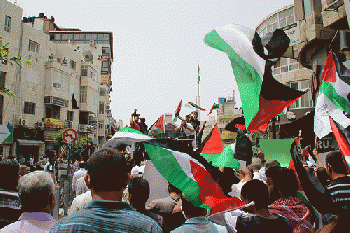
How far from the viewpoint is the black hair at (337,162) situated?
3.49 meters

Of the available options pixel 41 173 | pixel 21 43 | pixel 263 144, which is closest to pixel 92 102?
pixel 21 43

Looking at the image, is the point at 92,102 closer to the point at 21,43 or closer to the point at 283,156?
the point at 21,43

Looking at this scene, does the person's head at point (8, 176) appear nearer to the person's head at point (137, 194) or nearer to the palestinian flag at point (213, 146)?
the person's head at point (137, 194)

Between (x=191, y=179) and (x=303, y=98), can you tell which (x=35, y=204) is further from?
(x=303, y=98)

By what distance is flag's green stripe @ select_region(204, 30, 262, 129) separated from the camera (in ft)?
11.7

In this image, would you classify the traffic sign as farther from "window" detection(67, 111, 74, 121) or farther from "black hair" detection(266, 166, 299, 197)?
"window" detection(67, 111, 74, 121)

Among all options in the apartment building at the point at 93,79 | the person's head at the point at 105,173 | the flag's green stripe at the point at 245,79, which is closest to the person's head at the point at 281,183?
the flag's green stripe at the point at 245,79

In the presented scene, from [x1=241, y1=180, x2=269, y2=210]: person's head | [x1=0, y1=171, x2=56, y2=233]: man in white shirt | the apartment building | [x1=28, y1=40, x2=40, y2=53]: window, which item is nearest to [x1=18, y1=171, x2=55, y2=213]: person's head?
[x1=0, y1=171, x2=56, y2=233]: man in white shirt

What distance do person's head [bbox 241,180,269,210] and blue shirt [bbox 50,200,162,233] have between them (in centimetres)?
130

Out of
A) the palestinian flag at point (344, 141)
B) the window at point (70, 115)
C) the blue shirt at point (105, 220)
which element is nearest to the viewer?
the blue shirt at point (105, 220)

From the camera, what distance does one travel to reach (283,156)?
6445mm

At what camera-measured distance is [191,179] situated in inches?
118

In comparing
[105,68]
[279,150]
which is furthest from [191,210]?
[105,68]

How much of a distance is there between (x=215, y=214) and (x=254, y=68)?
1.82m
